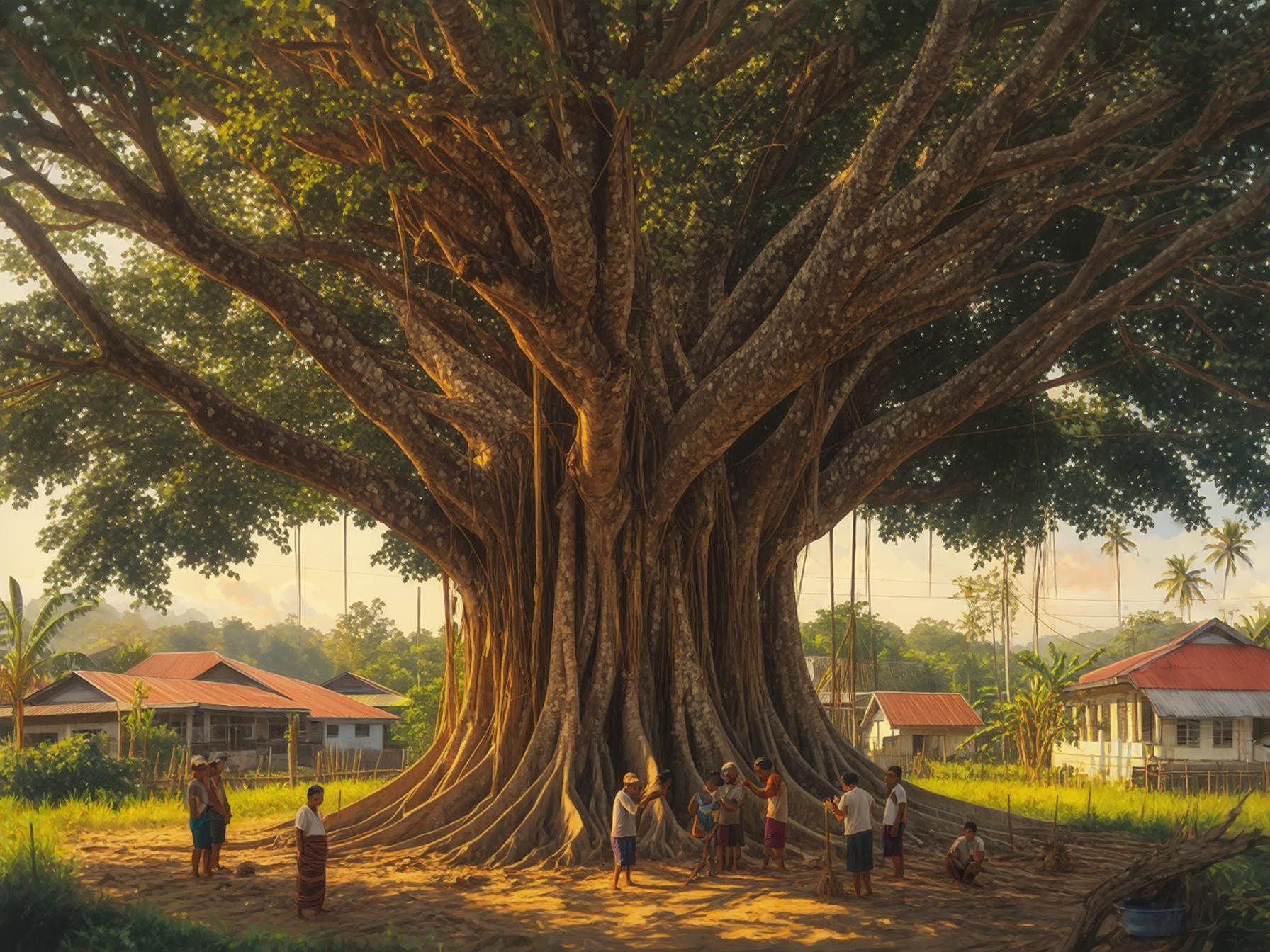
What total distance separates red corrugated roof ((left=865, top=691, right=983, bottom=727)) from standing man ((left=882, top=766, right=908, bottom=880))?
2725cm

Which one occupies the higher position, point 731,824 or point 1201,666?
point 1201,666

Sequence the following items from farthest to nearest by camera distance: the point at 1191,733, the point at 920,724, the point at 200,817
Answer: the point at 920,724
the point at 1191,733
the point at 200,817

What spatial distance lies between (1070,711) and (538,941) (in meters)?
27.4

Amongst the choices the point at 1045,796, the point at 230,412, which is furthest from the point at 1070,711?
the point at 230,412

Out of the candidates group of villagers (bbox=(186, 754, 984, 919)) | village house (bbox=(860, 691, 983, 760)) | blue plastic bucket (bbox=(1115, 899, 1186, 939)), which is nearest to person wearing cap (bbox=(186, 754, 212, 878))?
group of villagers (bbox=(186, 754, 984, 919))

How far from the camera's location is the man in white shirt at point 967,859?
9453 millimetres

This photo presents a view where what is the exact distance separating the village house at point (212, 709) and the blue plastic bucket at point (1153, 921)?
802 inches

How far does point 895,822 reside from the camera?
9.65 metres

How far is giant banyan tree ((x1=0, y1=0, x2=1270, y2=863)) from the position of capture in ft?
30.1

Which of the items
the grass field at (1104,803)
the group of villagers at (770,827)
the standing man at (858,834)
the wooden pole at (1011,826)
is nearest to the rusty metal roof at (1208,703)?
the grass field at (1104,803)

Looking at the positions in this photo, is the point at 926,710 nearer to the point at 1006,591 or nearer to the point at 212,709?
the point at 212,709

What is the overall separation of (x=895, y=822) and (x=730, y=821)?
1.24 m

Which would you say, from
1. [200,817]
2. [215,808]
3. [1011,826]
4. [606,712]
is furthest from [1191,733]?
[200,817]

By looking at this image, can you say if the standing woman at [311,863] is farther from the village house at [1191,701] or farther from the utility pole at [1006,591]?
the village house at [1191,701]
